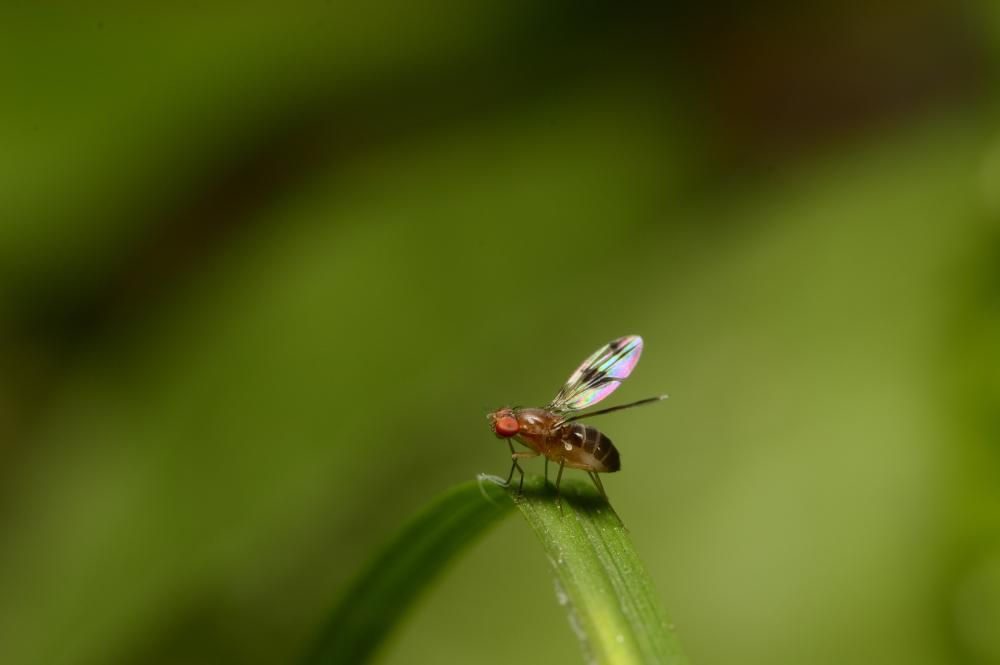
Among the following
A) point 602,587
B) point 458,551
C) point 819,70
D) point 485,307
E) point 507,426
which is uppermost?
point 819,70

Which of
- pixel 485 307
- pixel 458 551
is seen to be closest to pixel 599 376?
pixel 458 551

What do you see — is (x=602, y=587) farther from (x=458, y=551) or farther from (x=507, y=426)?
(x=507, y=426)

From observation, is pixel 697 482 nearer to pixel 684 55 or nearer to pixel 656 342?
pixel 656 342

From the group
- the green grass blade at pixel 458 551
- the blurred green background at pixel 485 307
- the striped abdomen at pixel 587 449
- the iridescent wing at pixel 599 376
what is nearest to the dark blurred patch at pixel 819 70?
the blurred green background at pixel 485 307

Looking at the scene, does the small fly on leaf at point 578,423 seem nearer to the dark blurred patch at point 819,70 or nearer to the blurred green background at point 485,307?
the blurred green background at point 485,307

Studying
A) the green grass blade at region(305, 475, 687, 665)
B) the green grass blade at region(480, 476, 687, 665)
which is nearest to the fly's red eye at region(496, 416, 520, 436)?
the green grass blade at region(305, 475, 687, 665)

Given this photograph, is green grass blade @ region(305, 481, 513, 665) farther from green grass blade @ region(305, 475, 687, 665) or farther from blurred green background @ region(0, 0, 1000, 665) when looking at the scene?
blurred green background @ region(0, 0, 1000, 665)
